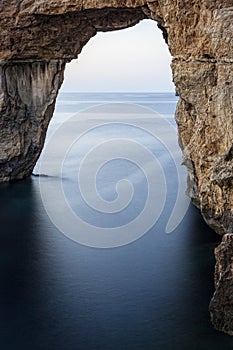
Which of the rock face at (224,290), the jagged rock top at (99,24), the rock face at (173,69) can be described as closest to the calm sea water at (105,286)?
the rock face at (224,290)

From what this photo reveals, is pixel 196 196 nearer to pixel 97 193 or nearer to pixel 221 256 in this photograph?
pixel 97 193

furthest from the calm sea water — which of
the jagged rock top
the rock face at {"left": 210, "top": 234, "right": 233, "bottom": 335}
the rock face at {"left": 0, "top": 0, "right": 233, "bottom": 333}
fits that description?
the jagged rock top

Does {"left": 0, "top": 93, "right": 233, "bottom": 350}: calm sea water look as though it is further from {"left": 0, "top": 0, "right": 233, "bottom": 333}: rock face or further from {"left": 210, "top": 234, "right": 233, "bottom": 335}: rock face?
{"left": 0, "top": 0, "right": 233, "bottom": 333}: rock face

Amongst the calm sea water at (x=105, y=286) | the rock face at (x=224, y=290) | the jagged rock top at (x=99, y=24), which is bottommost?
the calm sea water at (x=105, y=286)

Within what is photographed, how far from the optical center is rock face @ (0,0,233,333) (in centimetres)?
1728

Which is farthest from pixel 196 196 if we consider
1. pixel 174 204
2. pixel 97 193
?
pixel 97 193

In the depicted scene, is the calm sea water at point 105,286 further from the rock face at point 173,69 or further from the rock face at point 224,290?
the rock face at point 173,69

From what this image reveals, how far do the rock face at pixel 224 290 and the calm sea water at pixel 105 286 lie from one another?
40cm

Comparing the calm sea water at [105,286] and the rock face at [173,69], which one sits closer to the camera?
the calm sea water at [105,286]

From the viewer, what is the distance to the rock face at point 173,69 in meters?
17.3

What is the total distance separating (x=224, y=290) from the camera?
14.0m

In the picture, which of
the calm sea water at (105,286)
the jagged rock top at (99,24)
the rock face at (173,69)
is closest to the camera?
the calm sea water at (105,286)

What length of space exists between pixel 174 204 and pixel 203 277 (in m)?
9.60

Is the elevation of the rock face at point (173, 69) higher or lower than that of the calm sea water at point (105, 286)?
higher
